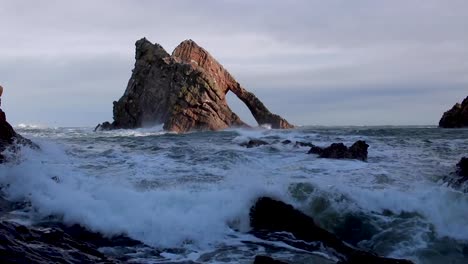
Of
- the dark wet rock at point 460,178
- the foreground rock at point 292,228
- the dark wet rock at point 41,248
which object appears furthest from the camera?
the dark wet rock at point 460,178

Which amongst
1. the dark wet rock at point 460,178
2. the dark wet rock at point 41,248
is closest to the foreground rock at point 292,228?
the dark wet rock at point 41,248

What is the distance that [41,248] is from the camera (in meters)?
5.84

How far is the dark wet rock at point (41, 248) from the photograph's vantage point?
533 centimetres

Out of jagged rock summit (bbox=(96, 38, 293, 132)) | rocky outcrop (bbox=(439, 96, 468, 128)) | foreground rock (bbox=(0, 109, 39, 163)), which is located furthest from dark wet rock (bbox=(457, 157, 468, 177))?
rocky outcrop (bbox=(439, 96, 468, 128))

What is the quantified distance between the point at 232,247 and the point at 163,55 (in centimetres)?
4318

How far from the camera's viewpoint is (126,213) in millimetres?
8695

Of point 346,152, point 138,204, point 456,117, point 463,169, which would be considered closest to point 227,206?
point 138,204

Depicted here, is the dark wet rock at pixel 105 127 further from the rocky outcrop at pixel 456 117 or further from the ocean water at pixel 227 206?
the ocean water at pixel 227 206

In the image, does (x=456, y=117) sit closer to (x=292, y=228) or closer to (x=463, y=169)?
(x=463, y=169)

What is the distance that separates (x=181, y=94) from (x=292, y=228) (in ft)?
125

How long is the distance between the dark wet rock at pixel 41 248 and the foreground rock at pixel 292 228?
294 cm

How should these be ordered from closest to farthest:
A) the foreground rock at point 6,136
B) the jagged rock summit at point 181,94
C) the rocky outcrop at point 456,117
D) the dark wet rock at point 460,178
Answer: the dark wet rock at point 460,178, the foreground rock at point 6,136, the jagged rock summit at point 181,94, the rocky outcrop at point 456,117

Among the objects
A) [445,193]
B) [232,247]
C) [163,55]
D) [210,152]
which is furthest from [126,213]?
[163,55]

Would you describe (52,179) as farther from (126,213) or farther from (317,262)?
(317,262)
